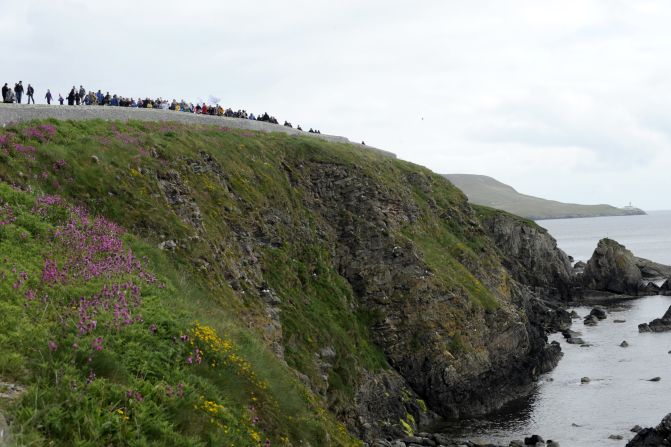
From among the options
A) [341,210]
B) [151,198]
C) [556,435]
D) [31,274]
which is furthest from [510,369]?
[31,274]

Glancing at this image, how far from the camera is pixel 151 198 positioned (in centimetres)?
3391

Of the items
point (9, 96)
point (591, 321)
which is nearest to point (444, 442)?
point (9, 96)

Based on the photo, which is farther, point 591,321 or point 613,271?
point 613,271

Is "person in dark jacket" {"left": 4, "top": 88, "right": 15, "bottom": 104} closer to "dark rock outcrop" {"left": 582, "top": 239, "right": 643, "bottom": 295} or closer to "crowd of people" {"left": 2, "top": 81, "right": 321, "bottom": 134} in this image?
"crowd of people" {"left": 2, "top": 81, "right": 321, "bottom": 134}

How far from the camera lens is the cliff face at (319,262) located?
1212 inches

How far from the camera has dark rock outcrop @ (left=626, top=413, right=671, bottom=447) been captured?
1428 inches

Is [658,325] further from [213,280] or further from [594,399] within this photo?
[213,280]

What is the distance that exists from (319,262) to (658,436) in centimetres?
2509

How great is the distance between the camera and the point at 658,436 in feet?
121

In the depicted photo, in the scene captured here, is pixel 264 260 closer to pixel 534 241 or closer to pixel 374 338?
pixel 374 338

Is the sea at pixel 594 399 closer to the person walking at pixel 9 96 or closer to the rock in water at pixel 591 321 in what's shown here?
the rock in water at pixel 591 321

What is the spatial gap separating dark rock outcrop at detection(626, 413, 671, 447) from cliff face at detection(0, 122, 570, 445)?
13.7 metres

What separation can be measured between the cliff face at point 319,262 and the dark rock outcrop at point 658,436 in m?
13.7

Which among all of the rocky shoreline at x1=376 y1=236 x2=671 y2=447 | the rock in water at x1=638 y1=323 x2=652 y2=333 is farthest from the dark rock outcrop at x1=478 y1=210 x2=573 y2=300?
the rock in water at x1=638 y1=323 x2=652 y2=333
